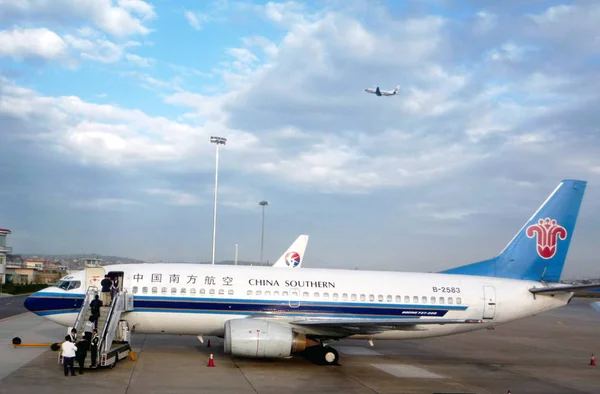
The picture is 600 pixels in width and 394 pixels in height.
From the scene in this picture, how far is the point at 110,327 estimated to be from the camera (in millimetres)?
19266

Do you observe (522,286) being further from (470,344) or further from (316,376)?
(316,376)

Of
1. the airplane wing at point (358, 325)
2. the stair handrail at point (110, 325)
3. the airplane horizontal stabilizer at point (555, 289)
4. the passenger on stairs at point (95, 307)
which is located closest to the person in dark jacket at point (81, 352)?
the stair handrail at point (110, 325)

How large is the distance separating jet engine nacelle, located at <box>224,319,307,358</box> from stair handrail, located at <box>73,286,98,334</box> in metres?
5.19

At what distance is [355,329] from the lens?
2114 centimetres

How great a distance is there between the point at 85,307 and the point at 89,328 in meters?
1.82

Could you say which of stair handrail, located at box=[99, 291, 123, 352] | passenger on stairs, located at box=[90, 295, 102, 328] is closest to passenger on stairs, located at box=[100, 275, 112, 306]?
stair handrail, located at box=[99, 291, 123, 352]

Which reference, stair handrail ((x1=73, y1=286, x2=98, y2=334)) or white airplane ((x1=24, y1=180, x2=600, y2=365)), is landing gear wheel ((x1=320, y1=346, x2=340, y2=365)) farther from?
stair handrail ((x1=73, y1=286, x2=98, y2=334))

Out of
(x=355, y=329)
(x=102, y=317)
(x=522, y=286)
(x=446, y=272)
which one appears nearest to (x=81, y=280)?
(x=102, y=317)

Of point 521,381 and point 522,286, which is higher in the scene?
point 522,286

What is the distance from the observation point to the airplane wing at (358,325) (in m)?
20.6

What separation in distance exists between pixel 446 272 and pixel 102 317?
1487cm

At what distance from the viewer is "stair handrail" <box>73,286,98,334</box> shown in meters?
20.0

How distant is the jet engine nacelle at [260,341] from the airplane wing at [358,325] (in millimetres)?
1089

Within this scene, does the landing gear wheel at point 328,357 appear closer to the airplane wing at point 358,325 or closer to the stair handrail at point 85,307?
the airplane wing at point 358,325
